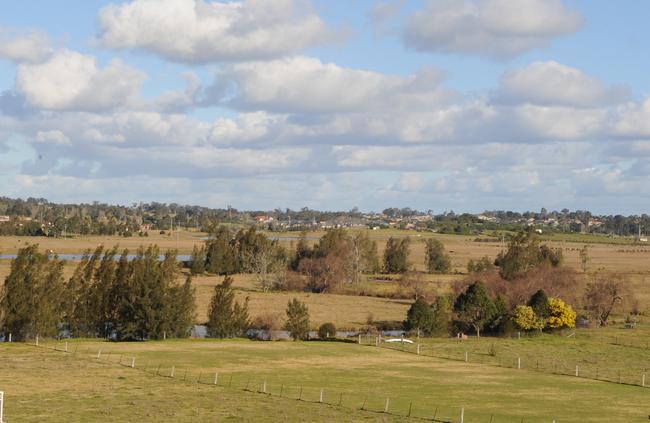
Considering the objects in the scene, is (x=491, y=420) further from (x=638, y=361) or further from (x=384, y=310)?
(x=384, y=310)

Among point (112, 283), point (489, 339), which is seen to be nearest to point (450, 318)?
point (489, 339)

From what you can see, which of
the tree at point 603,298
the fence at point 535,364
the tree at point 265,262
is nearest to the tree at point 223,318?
the fence at point 535,364

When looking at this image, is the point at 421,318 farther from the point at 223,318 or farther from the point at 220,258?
the point at 220,258

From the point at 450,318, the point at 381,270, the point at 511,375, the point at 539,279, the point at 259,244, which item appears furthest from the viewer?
the point at 381,270

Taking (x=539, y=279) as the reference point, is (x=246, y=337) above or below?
below

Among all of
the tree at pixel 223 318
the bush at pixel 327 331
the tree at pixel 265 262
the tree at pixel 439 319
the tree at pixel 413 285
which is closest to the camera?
the tree at pixel 223 318

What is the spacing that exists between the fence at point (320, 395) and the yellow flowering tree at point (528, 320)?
1478 inches

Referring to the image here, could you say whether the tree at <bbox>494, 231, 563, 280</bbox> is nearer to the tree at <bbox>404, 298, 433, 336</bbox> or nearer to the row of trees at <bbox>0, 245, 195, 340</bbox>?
the tree at <bbox>404, 298, 433, 336</bbox>

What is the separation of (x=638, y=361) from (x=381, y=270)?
105119 millimetres

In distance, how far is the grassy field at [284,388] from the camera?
42.8 metres

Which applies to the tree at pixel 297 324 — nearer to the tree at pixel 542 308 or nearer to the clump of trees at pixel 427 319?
the clump of trees at pixel 427 319

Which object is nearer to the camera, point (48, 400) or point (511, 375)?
point (48, 400)

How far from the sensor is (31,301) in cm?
7625

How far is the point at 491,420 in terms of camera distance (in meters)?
42.6
